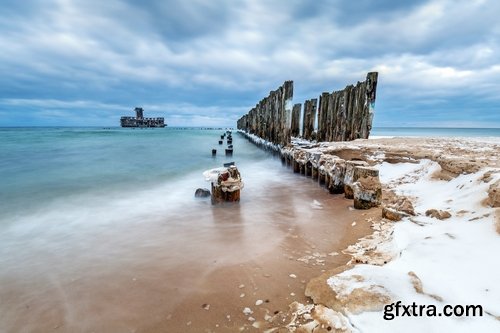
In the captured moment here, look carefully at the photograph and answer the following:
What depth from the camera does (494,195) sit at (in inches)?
117

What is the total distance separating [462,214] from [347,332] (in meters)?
2.39

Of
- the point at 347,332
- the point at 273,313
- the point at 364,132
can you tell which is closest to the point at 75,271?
the point at 273,313

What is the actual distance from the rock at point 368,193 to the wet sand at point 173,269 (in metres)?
0.29

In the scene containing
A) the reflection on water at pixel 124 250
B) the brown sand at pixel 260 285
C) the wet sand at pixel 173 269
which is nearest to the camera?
the brown sand at pixel 260 285

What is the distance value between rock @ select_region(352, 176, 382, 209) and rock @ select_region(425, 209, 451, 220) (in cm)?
121

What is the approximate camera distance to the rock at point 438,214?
329 centimetres

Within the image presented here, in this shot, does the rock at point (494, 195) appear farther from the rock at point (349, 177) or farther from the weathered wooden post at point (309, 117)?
the weathered wooden post at point (309, 117)

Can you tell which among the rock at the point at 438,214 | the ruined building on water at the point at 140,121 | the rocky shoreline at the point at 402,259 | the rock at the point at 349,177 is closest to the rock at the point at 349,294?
the rocky shoreline at the point at 402,259

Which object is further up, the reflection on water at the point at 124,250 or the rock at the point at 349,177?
the rock at the point at 349,177

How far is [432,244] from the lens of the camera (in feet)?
8.70

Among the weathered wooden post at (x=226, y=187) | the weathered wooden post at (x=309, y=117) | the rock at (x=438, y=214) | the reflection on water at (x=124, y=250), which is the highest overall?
the weathered wooden post at (x=309, y=117)

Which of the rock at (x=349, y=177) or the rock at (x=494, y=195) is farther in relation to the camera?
the rock at (x=349, y=177)

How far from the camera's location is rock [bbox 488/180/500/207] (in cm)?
291

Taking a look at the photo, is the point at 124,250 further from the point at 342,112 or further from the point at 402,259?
the point at 342,112
